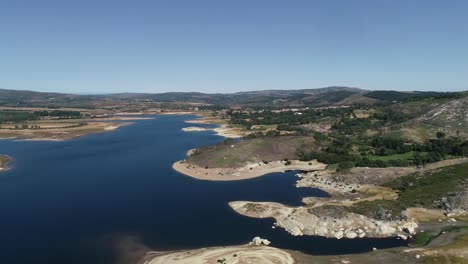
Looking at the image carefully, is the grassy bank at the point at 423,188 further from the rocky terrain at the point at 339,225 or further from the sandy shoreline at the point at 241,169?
the sandy shoreline at the point at 241,169

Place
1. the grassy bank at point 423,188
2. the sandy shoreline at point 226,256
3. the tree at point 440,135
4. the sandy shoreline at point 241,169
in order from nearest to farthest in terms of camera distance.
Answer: the sandy shoreline at point 226,256 → the grassy bank at point 423,188 → the sandy shoreline at point 241,169 → the tree at point 440,135

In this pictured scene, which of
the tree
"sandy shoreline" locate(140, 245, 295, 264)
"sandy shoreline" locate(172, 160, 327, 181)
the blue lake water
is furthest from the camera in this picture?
the tree

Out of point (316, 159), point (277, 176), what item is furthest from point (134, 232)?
point (316, 159)

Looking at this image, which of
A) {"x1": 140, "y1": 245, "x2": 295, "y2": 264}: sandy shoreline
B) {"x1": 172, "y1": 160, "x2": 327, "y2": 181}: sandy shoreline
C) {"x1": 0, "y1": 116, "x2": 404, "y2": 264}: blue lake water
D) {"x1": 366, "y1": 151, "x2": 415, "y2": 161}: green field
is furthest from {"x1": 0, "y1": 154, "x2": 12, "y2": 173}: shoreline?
{"x1": 366, "y1": 151, "x2": 415, "y2": 161}: green field

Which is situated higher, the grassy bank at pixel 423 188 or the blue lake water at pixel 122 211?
the grassy bank at pixel 423 188

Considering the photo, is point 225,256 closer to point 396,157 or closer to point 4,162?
point 396,157

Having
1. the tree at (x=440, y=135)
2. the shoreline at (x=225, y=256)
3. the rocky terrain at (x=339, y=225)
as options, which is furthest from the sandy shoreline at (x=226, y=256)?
the tree at (x=440, y=135)

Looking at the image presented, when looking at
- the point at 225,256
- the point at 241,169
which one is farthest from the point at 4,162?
the point at 225,256

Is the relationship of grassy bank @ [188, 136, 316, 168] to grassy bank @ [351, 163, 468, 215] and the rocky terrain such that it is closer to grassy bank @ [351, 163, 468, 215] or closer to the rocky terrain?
grassy bank @ [351, 163, 468, 215]

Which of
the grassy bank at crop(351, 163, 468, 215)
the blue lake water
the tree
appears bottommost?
the blue lake water
